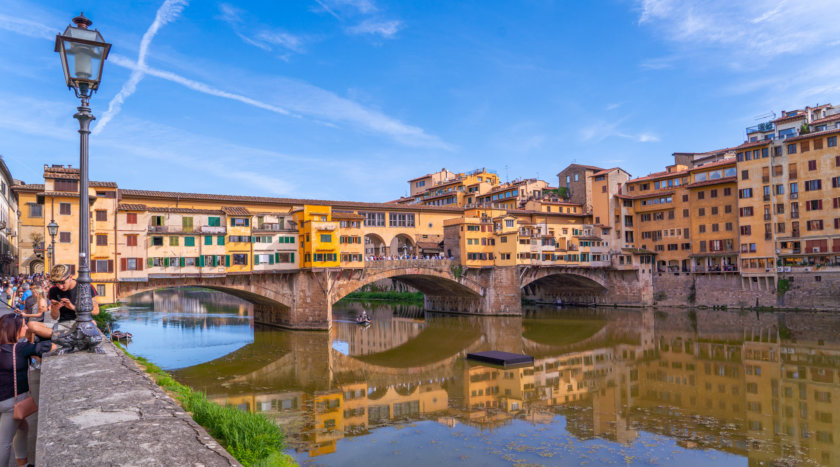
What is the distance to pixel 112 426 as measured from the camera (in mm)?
5273

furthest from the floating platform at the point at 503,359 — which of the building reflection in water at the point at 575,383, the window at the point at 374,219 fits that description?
the window at the point at 374,219

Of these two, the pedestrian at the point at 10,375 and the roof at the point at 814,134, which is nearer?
the pedestrian at the point at 10,375

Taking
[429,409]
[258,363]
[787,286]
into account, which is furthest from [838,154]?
[258,363]

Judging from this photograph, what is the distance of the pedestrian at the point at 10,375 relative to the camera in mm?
5316

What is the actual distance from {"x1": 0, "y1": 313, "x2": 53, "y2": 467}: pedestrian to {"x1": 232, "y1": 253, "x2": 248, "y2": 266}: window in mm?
33674

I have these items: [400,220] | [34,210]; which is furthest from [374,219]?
[34,210]

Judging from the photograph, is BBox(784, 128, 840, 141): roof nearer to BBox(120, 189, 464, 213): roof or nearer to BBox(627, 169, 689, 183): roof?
BBox(627, 169, 689, 183): roof

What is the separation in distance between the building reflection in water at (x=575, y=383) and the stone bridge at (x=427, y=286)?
2.65m

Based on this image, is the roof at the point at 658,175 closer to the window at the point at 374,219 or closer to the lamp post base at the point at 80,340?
the window at the point at 374,219

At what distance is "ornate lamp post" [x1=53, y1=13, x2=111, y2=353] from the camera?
330 inches

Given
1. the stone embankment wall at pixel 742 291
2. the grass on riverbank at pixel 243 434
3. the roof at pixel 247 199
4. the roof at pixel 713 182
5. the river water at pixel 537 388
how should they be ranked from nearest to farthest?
1. the grass on riverbank at pixel 243 434
2. the river water at pixel 537 388
3. the roof at pixel 247 199
4. the stone embankment wall at pixel 742 291
5. the roof at pixel 713 182

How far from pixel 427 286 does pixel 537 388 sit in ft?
109

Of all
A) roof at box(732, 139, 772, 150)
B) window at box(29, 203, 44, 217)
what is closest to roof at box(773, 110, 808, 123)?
roof at box(732, 139, 772, 150)

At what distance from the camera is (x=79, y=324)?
878 cm
